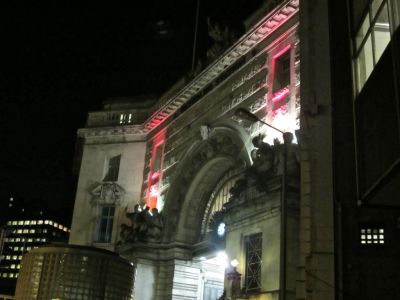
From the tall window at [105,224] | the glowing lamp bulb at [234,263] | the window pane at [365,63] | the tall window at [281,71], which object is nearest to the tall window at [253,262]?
the glowing lamp bulb at [234,263]

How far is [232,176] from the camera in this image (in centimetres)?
2819

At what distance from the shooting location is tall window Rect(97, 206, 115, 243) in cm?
3642

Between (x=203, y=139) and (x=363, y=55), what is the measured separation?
14.5 m

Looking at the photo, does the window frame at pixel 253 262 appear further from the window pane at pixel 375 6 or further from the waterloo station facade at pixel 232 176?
the window pane at pixel 375 6

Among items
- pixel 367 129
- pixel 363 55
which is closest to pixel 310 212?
pixel 367 129

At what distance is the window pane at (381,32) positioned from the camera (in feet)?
46.1

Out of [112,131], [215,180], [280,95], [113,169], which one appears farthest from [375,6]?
[112,131]

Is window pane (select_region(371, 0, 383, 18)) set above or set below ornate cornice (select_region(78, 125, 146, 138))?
below

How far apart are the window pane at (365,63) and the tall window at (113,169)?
24222mm

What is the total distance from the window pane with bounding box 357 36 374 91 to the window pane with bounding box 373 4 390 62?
74 centimetres

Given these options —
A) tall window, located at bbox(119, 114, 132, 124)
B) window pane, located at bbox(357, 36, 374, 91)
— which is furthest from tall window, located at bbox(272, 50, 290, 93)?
tall window, located at bbox(119, 114, 132, 124)

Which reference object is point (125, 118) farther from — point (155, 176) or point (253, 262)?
point (253, 262)

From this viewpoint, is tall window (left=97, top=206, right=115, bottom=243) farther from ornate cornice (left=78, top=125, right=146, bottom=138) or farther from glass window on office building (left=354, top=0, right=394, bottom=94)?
glass window on office building (left=354, top=0, right=394, bottom=94)

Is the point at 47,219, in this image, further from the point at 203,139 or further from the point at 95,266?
the point at 95,266
